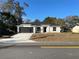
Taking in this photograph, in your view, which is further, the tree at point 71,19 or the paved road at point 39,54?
the tree at point 71,19

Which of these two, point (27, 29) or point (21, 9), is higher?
point (21, 9)

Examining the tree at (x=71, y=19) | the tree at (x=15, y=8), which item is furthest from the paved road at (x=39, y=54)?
the tree at (x=71, y=19)

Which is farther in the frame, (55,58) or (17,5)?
(17,5)

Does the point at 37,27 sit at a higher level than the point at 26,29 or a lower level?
higher

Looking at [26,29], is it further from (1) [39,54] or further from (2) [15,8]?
(1) [39,54]

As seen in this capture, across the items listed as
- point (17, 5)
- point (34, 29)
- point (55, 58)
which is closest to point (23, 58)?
point (55, 58)

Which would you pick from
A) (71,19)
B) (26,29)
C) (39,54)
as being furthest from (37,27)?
(39,54)

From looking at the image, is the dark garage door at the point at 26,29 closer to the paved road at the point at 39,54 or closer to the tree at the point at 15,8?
the tree at the point at 15,8

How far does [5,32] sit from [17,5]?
14819mm

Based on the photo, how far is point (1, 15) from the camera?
67.1 metres

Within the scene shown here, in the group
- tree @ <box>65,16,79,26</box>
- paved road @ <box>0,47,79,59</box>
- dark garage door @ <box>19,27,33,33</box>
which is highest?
tree @ <box>65,16,79,26</box>

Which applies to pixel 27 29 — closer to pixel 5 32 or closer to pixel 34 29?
pixel 34 29

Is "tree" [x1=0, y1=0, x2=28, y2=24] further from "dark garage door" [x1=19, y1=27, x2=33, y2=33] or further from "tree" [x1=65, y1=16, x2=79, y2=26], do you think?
"tree" [x1=65, y1=16, x2=79, y2=26]

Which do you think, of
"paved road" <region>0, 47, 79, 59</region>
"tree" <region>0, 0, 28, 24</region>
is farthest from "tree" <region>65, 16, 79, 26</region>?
"paved road" <region>0, 47, 79, 59</region>
